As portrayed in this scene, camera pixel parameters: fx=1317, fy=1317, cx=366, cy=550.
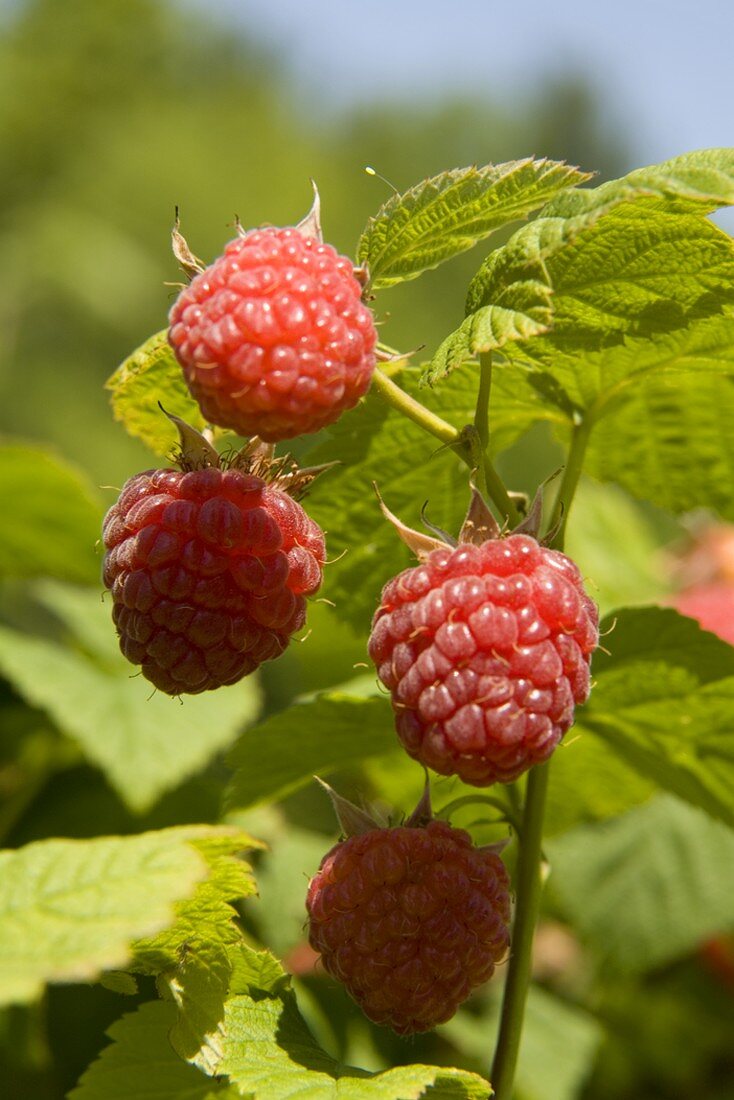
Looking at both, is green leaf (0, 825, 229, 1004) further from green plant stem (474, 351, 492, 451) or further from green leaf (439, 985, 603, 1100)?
green leaf (439, 985, 603, 1100)

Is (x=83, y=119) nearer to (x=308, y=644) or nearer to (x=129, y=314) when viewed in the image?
(x=129, y=314)

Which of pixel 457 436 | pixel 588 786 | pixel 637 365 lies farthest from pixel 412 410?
pixel 588 786

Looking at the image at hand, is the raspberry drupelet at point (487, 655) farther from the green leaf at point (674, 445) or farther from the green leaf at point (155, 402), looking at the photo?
the green leaf at point (674, 445)

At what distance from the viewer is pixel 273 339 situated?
1.14 meters

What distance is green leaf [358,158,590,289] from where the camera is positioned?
1.25m

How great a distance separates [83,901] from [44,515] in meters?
1.77

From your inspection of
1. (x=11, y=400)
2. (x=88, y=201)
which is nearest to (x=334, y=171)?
(x=88, y=201)

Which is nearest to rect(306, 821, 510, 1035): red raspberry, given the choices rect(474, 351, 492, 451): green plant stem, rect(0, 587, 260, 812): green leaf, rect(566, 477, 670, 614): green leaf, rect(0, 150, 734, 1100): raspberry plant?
rect(0, 150, 734, 1100): raspberry plant

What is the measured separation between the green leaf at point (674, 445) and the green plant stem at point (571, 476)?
0.12 metres

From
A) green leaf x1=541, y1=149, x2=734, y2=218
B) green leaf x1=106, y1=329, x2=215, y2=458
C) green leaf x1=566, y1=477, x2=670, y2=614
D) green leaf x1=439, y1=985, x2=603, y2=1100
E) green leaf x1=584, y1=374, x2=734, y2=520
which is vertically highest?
green leaf x1=541, y1=149, x2=734, y2=218

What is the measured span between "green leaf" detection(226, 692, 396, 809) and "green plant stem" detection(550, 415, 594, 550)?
0.34 metres

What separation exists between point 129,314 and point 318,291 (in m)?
20.0

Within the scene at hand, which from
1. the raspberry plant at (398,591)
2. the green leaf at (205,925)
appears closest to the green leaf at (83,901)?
the raspberry plant at (398,591)

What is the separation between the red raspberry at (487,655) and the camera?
3.74ft
